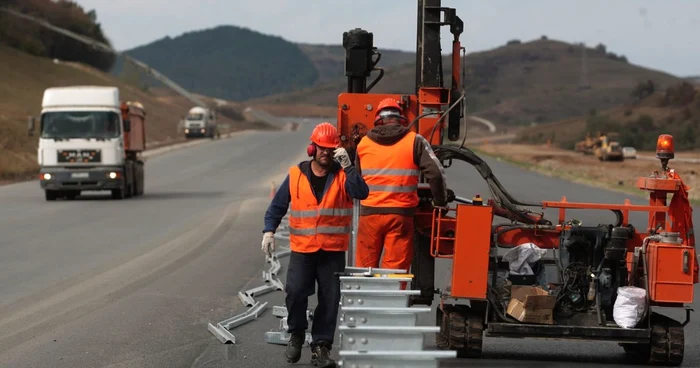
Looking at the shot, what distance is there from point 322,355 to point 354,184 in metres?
1.29

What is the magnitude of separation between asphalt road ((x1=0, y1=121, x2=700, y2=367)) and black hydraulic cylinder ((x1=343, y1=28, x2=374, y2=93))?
2445 millimetres

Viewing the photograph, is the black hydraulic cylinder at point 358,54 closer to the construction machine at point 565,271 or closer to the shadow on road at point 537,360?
the construction machine at point 565,271

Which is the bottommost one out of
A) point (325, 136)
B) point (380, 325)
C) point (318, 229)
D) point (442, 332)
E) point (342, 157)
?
point (442, 332)

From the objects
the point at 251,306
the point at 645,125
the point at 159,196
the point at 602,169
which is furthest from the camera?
the point at 645,125

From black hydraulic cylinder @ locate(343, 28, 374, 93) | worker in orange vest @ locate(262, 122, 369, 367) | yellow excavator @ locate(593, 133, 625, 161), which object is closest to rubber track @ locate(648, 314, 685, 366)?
worker in orange vest @ locate(262, 122, 369, 367)

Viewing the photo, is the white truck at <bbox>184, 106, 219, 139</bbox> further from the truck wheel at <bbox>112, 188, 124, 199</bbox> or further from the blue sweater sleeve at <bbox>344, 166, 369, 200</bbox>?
the blue sweater sleeve at <bbox>344, 166, 369, 200</bbox>

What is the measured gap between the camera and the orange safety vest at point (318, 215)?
8.55 m

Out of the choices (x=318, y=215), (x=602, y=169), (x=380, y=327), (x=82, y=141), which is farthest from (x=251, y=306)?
(x=602, y=169)

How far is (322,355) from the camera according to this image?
8461 millimetres

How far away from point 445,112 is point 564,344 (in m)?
2.37

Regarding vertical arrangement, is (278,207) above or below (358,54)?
below

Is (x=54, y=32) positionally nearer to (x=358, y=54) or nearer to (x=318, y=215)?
(x=358, y=54)

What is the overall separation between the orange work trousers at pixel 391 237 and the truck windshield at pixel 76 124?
21840 mm

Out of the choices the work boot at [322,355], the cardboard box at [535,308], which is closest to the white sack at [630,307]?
the cardboard box at [535,308]
